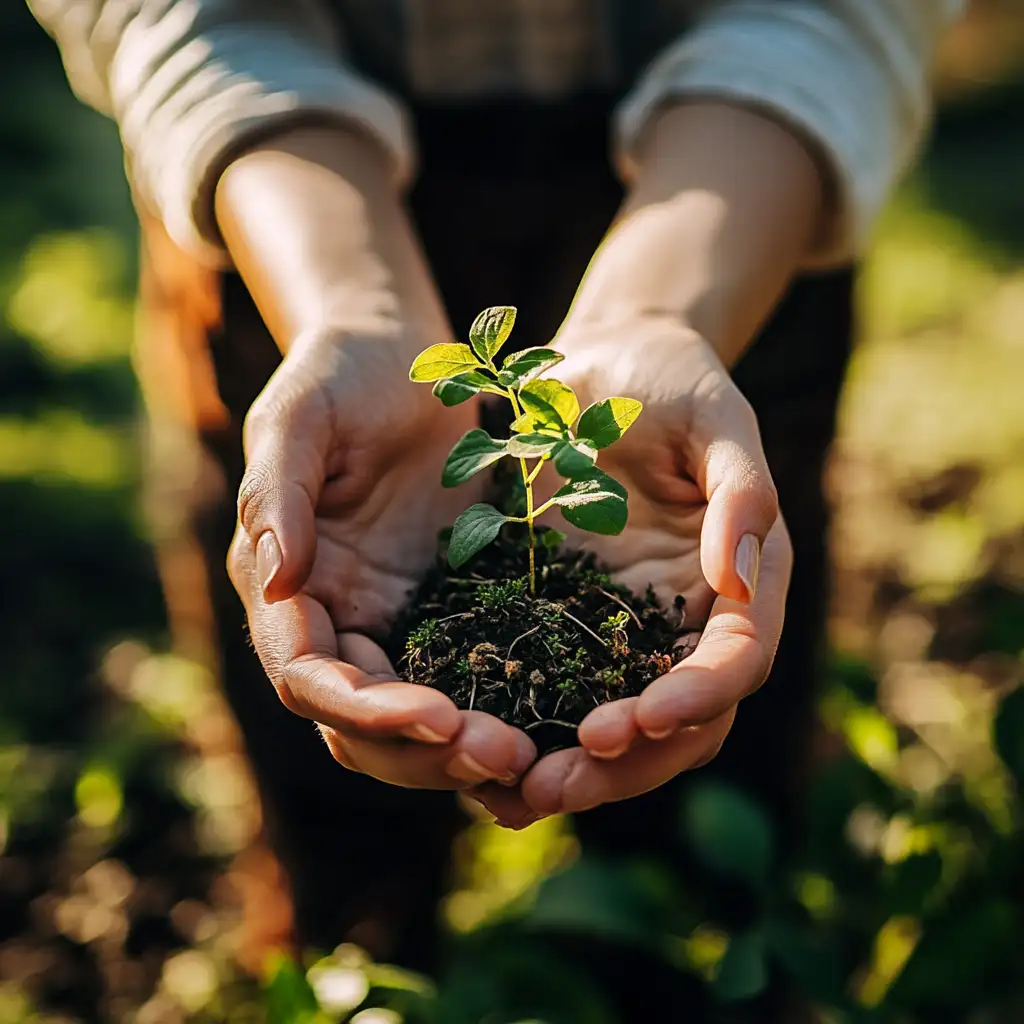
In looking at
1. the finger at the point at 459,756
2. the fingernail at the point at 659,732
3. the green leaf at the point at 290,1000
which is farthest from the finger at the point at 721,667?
the green leaf at the point at 290,1000

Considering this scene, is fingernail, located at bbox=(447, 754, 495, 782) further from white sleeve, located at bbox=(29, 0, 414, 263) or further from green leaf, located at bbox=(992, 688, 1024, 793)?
green leaf, located at bbox=(992, 688, 1024, 793)

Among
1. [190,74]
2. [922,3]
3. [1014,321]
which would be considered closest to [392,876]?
[190,74]

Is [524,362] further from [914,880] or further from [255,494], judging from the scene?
[914,880]

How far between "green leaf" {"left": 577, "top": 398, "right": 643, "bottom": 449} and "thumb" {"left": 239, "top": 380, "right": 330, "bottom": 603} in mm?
259

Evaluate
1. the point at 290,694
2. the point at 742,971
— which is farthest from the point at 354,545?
the point at 742,971

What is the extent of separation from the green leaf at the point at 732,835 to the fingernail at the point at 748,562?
2.74 feet

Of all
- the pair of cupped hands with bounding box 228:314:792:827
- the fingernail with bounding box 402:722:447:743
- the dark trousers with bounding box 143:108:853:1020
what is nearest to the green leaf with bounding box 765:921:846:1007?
the dark trousers with bounding box 143:108:853:1020

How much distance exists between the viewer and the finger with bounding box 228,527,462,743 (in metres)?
0.99

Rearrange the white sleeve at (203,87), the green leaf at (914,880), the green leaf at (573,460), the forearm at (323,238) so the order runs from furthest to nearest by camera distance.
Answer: the green leaf at (914,880), the white sleeve at (203,87), the forearm at (323,238), the green leaf at (573,460)

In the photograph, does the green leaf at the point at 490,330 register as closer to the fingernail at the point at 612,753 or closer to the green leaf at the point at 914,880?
the fingernail at the point at 612,753

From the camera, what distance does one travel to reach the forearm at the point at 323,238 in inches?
52.5

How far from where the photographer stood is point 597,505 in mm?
1103

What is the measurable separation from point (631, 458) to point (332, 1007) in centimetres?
79

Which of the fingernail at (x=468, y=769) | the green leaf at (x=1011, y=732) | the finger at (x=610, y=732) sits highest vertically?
the finger at (x=610, y=732)
